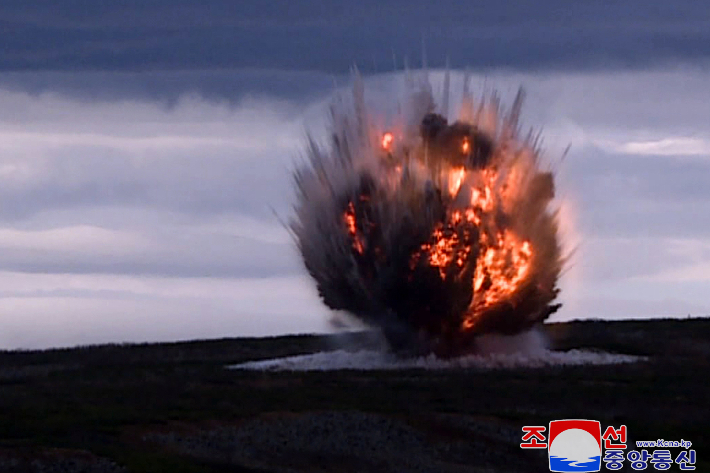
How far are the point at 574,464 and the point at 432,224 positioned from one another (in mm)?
39104

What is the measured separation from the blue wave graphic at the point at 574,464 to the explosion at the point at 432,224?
37.8 metres

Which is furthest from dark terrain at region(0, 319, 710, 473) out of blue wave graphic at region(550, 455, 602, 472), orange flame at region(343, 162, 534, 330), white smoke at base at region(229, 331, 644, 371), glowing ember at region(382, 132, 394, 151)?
glowing ember at region(382, 132, 394, 151)

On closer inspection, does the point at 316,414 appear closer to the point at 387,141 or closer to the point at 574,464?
the point at 574,464

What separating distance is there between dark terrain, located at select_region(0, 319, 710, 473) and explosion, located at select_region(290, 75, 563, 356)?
5844mm

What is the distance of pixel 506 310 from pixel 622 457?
38.2 metres

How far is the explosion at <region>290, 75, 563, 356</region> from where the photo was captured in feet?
266

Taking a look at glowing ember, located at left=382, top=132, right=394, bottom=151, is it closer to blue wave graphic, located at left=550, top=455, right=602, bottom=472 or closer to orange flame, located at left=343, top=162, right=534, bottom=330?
orange flame, located at left=343, top=162, right=534, bottom=330

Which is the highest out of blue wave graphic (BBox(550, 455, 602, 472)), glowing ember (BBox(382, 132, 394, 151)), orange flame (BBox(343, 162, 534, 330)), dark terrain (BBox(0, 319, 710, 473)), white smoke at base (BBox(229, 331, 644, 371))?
glowing ember (BBox(382, 132, 394, 151))

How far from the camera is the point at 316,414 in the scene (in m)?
54.9

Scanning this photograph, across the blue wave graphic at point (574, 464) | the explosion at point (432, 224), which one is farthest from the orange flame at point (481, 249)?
the blue wave graphic at point (574, 464)

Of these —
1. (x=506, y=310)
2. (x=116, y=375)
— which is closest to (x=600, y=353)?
(x=506, y=310)

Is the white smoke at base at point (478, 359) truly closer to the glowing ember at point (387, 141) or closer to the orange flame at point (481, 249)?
the orange flame at point (481, 249)

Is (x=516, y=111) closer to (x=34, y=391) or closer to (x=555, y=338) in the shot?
(x=555, y=338)

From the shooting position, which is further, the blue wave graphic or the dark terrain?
the dark terrain
